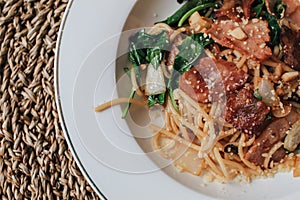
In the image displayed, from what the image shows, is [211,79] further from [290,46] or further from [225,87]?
[290,46]

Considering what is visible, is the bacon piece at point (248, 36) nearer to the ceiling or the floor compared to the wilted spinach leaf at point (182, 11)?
nearer to the floor

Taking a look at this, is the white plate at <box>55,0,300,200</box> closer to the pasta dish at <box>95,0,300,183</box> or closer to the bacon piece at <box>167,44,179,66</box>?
the pasta dish at <box>95,0,300,183</box>

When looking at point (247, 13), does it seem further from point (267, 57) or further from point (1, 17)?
point (1, 17)

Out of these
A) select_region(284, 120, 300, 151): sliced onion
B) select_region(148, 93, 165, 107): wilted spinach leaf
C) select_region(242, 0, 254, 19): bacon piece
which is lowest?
select_region(284, 120, 300, 151): sliced onion

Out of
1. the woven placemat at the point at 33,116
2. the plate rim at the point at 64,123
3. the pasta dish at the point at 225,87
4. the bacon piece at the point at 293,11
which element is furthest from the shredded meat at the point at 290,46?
the woven placemat at the point at 33,116

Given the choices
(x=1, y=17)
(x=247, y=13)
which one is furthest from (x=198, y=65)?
(x=1, y=17)

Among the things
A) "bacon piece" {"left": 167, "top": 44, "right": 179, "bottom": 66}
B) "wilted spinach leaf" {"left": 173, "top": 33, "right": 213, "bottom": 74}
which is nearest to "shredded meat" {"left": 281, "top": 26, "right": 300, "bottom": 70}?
"wilted spinach leaf" {"left": 173, "top": 33, "right": 213, "bottom": 74}

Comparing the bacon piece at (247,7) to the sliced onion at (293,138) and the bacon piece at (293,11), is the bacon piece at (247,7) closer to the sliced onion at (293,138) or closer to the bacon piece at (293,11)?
the bacon piece at (293,11)
